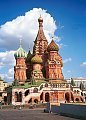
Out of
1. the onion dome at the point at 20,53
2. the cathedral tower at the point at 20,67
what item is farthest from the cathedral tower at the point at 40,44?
the cathedral tower at the point at 20,67

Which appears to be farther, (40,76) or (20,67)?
(20,67)

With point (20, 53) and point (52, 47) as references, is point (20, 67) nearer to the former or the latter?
point (20, 53)

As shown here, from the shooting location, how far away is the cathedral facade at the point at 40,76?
84938mm

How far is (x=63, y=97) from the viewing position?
84.9 m

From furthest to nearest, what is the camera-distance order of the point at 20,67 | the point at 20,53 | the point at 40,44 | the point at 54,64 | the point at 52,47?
1. the point at 40,44
2. the point at 20,53
3. the point at 20,67
4. the point at 52,47
5. the point at 54,64

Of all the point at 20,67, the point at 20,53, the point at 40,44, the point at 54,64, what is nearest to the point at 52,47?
the point at 54,64

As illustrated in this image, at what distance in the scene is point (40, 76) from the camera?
93.8 meters

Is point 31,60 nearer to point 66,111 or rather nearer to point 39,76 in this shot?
point 39,76

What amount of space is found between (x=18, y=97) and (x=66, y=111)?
4813 centimetres

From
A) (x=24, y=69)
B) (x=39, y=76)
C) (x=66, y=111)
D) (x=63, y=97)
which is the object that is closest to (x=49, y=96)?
(x=63, y=97)

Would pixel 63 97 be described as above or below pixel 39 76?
below

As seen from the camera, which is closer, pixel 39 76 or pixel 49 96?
pixel 49 96

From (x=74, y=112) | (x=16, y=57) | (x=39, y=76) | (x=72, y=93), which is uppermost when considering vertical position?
A: (x=16, y=57)

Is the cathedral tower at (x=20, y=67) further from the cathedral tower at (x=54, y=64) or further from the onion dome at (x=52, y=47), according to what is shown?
the onion dome at (x=52, y=47)
